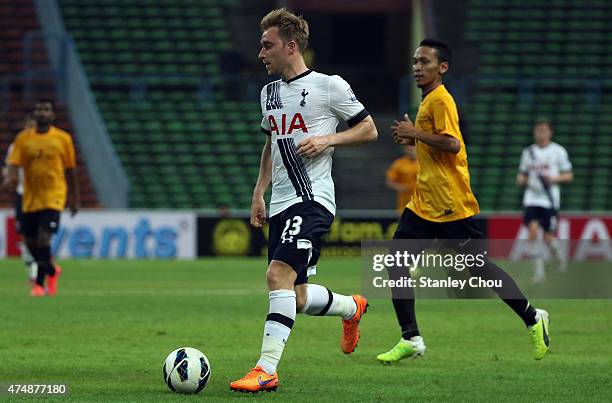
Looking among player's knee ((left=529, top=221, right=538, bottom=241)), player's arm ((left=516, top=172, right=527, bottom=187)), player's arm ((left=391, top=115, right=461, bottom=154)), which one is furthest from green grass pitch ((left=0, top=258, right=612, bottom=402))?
player's knee ((left=529, top=221, right=538, bottom=241))

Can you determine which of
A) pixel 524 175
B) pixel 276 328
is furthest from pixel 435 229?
pixel 524 175

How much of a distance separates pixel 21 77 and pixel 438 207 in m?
20.0

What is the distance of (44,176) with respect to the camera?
48.4 feet

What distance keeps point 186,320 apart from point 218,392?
4789mm

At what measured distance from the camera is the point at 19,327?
11352 millimetres

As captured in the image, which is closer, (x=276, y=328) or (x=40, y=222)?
(x=276, y=328)

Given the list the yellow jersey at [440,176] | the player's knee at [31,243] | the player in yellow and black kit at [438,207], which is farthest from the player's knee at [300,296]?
the player's knee at [31,243]

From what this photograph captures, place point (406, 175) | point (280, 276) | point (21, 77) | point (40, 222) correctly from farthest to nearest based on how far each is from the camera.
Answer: point (21, 77), point (406, 175), point (40, 222), point (280, 276)

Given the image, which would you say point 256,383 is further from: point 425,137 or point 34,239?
point 34,239

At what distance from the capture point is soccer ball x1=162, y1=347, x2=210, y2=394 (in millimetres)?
7402

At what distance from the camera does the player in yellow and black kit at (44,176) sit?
14742 mm

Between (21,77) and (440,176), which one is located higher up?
(21,77)

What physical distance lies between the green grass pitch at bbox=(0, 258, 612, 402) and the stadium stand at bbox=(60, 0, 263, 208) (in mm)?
10761

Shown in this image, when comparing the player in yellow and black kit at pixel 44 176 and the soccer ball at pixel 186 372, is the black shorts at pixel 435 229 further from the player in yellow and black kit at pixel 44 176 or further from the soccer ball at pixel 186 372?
the player in yellow and black kit at pixel 44 176
